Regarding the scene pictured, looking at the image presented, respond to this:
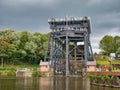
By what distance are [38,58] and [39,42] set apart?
25.1 ft

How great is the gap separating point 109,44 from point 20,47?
53814 mm

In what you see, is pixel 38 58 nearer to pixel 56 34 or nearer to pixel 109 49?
pixel 56 34

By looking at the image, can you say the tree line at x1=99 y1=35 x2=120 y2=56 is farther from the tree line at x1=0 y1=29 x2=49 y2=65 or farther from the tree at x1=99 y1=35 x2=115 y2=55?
the tree line at x1=0 y1=29 x2=49 y2=65

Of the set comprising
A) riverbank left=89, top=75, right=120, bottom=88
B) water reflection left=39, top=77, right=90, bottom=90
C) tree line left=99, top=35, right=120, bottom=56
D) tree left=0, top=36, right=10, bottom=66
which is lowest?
water reflection left=39, top=77, right=90, bottom=90

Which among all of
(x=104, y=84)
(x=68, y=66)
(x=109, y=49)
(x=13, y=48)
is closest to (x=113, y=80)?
(x=104, y=84)

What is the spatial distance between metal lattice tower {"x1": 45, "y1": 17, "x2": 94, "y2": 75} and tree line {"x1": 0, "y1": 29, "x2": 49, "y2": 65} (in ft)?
56.3

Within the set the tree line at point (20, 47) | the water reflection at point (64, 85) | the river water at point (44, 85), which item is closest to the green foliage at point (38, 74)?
the tree line at point (20, 47)

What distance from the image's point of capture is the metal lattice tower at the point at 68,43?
316 ft

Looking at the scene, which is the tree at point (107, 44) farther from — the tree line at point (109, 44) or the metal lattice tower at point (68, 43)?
the metal lattice tower at point (68, 43)

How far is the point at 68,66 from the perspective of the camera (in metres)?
96.7

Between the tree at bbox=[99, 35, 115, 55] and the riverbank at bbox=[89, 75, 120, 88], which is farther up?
the tree at bbox=[99, 35, 115, 55]

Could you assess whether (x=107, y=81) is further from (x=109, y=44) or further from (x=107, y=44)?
(x=107, y=44)

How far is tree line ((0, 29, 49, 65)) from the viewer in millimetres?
112688

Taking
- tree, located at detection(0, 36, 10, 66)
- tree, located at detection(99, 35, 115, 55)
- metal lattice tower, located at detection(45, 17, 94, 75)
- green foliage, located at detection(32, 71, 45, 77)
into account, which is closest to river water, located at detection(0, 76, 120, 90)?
green foliage, located at detection(32, 71, 45, 77)
